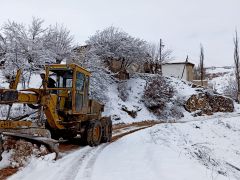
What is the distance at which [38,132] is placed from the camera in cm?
1091

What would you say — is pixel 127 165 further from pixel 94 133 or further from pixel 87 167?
pixel 94 133

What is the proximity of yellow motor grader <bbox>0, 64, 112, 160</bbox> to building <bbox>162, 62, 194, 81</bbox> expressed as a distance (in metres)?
51.6

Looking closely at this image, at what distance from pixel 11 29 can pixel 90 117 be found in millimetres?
14306

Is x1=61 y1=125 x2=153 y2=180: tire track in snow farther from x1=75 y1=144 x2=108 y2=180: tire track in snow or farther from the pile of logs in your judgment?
the pile of logs

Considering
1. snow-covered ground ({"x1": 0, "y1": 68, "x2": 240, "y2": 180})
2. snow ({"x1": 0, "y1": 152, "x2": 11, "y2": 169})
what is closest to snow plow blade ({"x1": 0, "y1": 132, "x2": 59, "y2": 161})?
snow-covered ground ({"x1": 0, "y1": 68, "x2": 240, "y2": 180})

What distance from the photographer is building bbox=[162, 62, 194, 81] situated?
6688 centimetres

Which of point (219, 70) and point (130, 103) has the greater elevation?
point (219, 70)

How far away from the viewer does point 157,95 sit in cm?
3838

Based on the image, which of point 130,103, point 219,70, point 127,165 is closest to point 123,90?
point 130,103

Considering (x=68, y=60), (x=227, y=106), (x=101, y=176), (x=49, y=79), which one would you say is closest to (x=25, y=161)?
(x=101, y=176)

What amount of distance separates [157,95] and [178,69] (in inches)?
1214

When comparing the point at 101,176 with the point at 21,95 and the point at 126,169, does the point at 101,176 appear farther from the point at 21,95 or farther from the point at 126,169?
the point at 21,95

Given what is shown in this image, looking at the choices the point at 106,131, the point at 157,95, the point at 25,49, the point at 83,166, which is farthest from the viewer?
the point at 157,95

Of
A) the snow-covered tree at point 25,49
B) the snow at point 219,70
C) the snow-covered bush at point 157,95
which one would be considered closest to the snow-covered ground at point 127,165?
the snow-covered tree at point 25,49
